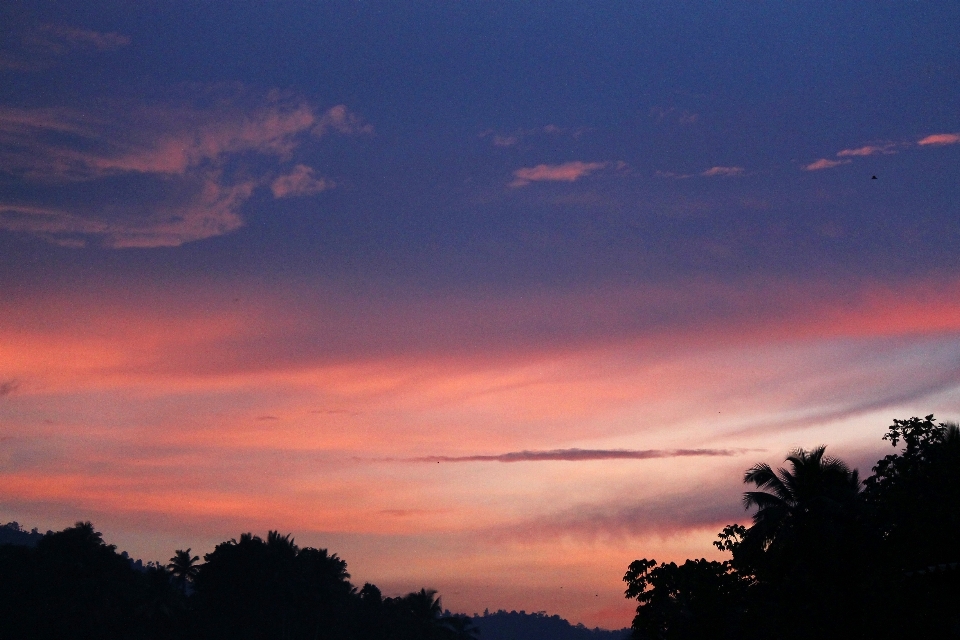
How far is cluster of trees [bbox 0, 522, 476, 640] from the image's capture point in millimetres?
84062

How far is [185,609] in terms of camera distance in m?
96.1

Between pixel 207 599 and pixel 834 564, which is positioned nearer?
pixel 834 564

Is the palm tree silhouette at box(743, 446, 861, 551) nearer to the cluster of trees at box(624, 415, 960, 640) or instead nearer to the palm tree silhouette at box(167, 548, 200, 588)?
the cluster of trees at box(624, 415, 960, 640)

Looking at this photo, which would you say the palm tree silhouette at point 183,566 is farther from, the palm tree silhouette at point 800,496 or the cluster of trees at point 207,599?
the palm tree silhouette at point 800,496

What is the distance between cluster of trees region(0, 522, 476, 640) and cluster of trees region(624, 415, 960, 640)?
2193 inches

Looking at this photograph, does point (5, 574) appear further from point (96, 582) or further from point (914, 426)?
point (914, 426)

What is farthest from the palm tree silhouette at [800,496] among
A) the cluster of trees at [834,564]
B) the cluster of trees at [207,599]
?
the cluster of trees at [207,599]

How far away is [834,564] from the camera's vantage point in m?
37.0

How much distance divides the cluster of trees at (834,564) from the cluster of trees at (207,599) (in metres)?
55.7

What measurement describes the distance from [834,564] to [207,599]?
7150 cm

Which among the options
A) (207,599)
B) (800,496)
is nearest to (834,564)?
(800,496)

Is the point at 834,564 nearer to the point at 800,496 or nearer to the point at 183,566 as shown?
the point at 800,496

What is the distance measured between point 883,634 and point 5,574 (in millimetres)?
80139

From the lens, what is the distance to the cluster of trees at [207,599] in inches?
3310
